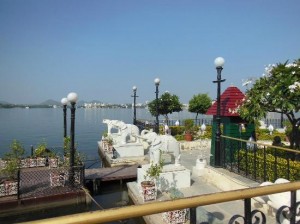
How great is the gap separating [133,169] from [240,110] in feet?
21.3

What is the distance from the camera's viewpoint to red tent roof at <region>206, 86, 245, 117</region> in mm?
10922

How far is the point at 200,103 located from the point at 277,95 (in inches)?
985

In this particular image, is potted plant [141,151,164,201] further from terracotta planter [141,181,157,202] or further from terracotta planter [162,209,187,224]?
terracotta planter [162,209,187,224]

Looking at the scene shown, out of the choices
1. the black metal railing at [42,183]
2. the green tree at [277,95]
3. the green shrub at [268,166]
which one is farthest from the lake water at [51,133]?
the green tree at [277,95]

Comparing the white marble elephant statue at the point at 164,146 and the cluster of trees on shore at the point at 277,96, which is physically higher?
the cluster of trees on shore at the point at 277,96

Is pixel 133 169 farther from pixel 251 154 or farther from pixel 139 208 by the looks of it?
pixel 139 208

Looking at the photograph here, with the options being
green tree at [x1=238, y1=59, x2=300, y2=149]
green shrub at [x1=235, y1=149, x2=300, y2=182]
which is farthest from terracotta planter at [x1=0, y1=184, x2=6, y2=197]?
green tree at [x1=238, y1=59, x2=300, y2=149]

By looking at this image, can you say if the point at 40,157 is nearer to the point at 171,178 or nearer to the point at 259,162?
the point at 171,178

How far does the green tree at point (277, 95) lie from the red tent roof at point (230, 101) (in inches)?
34.1

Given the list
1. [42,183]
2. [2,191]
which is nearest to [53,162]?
[42,183]

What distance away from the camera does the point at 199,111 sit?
3409 centimetres

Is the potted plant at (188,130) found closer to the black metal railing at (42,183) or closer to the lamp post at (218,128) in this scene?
the lamp post at (218,128)

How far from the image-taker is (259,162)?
8766mm

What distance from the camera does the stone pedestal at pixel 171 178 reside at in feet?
32.4
